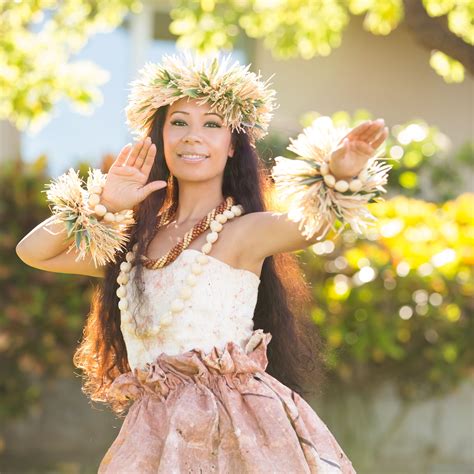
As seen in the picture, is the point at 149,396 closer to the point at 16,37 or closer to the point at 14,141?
the point at 16,37

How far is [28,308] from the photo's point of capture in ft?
21.4

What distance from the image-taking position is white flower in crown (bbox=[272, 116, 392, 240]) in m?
2.82

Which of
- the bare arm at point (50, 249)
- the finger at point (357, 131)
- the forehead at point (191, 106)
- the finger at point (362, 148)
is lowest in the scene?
the bare arm at point (50, 249)

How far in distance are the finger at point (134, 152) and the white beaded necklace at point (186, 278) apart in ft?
0.97

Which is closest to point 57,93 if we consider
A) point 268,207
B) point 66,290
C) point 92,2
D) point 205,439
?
point 92,2

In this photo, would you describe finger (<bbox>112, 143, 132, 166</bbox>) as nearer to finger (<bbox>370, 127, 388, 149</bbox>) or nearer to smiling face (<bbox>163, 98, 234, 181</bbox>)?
smiling face (<bbox>163, 98, 234, 181</bbox>)

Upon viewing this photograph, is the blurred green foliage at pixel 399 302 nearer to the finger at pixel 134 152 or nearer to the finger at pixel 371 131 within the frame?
the finger at pixel 134 152

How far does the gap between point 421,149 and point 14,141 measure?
313cm

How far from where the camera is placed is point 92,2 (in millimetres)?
6578

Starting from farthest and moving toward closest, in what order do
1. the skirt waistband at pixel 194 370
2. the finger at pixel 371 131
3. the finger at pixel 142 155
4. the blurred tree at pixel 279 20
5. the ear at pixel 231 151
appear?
the blurred tree at pixel 279 20
the ear at pixel 231 151
the finger at pixel 142 155
the skirt waistband at pixel 194 370
the finger at pixel 371 131

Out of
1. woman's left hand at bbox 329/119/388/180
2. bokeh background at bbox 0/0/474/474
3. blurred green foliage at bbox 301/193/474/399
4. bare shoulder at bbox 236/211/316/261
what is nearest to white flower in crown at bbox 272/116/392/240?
woman's left hand at bbox 329/119/388/180

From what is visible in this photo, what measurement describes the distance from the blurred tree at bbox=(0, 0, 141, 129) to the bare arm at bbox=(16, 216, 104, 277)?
8.81 ft

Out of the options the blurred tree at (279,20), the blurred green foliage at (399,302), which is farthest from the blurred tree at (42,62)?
the blurred green foliage at (399,302)

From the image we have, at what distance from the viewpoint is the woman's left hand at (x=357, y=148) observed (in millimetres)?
2742
